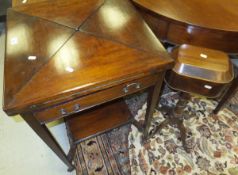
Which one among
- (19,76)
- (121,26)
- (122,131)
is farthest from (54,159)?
(121,26)

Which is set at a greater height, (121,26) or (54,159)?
(121,26)

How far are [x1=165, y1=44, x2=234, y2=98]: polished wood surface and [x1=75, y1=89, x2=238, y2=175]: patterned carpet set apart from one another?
0.61m

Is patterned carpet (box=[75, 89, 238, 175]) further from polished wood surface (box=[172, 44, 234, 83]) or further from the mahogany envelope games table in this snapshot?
polished wood surface (box=[172, 44, 234, 83])

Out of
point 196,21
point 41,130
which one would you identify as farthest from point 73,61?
point 196,21

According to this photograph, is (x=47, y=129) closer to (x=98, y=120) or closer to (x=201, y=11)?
(x=98, y=120)

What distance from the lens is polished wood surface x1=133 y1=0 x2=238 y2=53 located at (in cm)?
104

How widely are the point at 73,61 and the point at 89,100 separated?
0.19m

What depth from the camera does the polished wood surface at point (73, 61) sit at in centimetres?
74

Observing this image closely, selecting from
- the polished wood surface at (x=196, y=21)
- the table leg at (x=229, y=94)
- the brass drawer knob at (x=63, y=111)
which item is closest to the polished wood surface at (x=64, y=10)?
the polished wood surface at (x=196, y=21)

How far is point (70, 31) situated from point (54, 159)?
99 centimetres

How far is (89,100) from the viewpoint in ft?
2.82

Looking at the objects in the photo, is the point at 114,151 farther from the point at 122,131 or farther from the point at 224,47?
the point at 224,47

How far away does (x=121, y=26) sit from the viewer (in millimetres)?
981

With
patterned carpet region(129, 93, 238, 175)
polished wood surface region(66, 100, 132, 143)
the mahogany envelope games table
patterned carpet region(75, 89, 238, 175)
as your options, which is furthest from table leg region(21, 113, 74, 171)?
patterned carpet region(129, 93, 238, 175)
